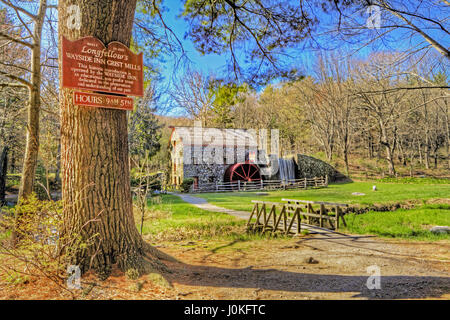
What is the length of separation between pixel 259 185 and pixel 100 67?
20925 mm

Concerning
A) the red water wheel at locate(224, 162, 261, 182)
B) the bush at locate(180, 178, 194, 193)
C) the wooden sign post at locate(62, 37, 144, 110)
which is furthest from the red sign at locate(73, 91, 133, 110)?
the red water wheel at locate(224, 162, 261, 182)

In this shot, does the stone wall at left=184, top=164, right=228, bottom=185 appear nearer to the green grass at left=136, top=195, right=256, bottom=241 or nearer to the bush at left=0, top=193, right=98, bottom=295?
the green grass at left=136, top=195, right=256, bottom=241

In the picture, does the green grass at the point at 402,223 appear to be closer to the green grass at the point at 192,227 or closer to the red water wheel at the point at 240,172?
the green grass at the point at 192,227

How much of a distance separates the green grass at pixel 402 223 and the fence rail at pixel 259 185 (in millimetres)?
10937

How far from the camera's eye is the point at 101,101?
3.55m

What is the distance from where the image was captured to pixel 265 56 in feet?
21.5

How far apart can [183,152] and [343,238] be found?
17.0 m

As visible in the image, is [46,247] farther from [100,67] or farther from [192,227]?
[192,227]

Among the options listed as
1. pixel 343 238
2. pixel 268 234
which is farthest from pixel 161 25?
pixel 343 238

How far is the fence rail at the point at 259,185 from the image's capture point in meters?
22.9

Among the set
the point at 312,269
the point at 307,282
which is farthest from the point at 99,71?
the point at 312,269

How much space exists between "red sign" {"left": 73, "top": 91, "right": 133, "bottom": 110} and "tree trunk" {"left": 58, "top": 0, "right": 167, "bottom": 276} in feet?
0.23

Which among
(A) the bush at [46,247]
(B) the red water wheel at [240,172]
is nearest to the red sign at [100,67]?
(A) the bush at [46,247]
